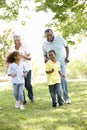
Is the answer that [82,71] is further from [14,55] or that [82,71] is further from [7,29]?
[14,55]

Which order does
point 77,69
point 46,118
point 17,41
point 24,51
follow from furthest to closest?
point 77,69 < point 24,51 < point 17,41 < point 46,118

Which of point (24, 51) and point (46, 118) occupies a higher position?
point (24, 51)

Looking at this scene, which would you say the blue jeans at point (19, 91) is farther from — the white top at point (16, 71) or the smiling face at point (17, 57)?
the smiling face at point (17, 57)

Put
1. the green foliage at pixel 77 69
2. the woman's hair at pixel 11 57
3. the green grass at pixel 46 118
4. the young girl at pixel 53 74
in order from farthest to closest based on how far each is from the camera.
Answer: the green foliage at pixel 77 69
the young girl at pixel 53 74
the woman's hair at pixel 11 57
the green grass at pixel 46 118

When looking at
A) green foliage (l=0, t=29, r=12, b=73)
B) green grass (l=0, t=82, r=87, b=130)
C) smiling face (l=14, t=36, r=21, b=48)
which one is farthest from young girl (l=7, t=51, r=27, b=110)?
green foliage (l=0, t=29, r=12, b=73)

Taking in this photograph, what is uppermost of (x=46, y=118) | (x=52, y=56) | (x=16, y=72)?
(x=52, y=56)

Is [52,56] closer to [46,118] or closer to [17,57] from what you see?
[17,57]

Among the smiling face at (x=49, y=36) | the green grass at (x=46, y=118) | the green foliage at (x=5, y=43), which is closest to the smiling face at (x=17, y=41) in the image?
the smiling face at (x=49, y=36)

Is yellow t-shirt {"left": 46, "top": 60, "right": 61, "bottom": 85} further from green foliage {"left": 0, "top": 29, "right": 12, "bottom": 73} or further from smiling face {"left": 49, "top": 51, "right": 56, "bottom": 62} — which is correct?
green foliage {"left": 0, "top": 29, "right": 12, "bottom": 73}

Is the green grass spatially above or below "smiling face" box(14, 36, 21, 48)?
below

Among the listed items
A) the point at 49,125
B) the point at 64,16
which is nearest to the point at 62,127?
the point at 49,125

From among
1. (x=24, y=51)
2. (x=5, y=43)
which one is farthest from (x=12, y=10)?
(x=5, y=43)

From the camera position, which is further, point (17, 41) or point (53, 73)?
point (17, 41)

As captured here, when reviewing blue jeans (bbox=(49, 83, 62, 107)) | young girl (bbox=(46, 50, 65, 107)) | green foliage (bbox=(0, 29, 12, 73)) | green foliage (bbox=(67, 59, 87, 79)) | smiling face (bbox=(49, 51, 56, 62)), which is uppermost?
green foliage (bbox=(0, 29, 12, 73))
